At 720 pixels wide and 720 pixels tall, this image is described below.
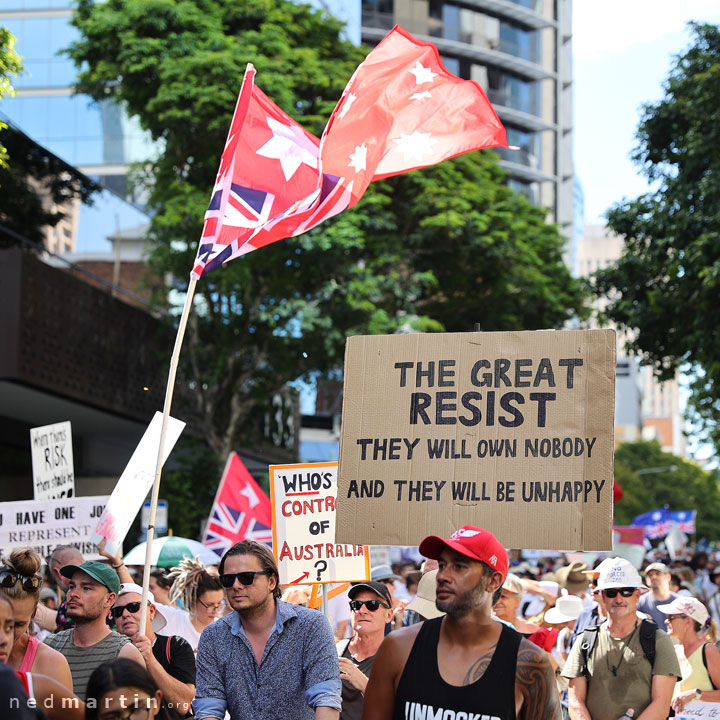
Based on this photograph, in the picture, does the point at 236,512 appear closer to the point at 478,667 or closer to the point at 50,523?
the point at 50,523

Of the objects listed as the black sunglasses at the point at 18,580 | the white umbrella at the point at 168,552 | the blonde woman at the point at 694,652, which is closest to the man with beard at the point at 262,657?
the black sunglasses at the point at 18,580

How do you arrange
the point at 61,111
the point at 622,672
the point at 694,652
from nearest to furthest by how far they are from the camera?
1. the point at 622,672
2. the point at 694,652
3. the point at 61,111

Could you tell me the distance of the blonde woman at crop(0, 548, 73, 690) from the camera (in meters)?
4.64

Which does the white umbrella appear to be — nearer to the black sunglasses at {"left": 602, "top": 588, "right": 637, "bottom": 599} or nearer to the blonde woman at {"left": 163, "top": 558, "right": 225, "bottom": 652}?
the blonde woman at {"left": 163, "top": 558, "right": 225, "bottom": 652}

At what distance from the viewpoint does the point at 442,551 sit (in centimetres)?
426

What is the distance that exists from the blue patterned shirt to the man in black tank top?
0.60m

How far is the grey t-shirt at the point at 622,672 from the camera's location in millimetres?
6168

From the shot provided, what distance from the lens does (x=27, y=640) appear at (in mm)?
4711

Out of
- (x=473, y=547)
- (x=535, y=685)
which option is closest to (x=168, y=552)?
(x=473, y=547)

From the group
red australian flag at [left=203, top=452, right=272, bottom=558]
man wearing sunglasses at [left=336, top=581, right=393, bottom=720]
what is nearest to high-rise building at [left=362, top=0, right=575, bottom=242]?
red australian flag at [left=203, top=452, right=272, bottom=558]

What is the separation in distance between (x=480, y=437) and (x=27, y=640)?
2042 mm

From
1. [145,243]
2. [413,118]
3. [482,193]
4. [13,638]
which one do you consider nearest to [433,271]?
[482,193]

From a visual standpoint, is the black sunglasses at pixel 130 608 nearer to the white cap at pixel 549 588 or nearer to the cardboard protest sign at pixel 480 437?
the cardboard protest sign at pixel 480 437

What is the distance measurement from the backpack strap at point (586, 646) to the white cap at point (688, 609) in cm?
174
